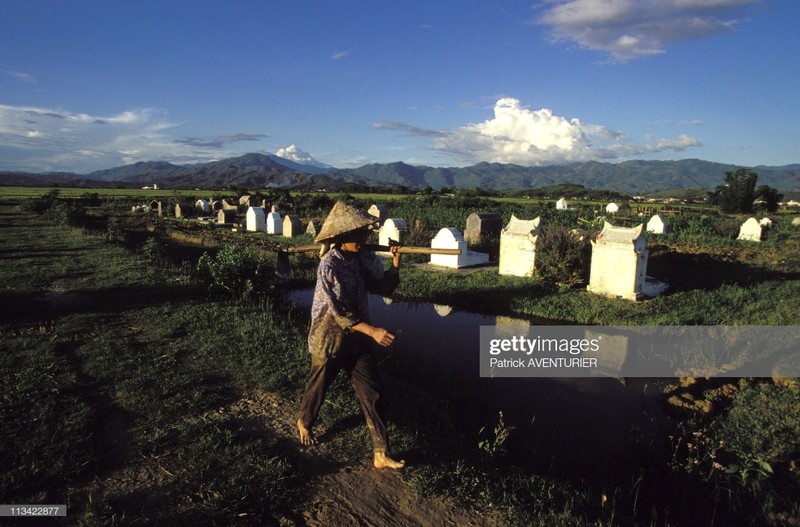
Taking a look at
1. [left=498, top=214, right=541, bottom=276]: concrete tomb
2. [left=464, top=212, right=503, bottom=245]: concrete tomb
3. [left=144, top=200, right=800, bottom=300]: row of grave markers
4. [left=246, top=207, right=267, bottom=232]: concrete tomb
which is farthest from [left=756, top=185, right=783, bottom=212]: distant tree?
[left=246, top=207, right=267, bottom=232]: concrete tomb

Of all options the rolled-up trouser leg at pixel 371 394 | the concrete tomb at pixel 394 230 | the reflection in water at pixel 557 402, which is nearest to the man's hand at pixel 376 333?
the rolled-up trouser leg at pixel 371 394

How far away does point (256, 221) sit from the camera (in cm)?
2762

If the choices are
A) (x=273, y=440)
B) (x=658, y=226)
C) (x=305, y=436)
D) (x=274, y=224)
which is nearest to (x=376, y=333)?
(x=305, y=436)

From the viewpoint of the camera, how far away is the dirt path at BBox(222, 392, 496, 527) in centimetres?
340

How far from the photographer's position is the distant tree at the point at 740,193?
160ft

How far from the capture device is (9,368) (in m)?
5.72

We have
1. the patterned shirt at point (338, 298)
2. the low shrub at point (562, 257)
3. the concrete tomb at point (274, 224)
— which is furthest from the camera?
the concrete tomb at point (274, 224)

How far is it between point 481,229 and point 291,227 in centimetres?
1069

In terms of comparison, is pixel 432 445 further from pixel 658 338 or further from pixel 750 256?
pixel 750 256

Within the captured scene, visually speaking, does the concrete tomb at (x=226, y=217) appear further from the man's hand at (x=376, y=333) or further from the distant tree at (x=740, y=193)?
the distant tree at (x=740, y=193)

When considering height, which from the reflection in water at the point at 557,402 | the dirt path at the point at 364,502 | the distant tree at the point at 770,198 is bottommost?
the reflection in water at the point at 557,402

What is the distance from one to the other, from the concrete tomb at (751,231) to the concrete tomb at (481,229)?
15371 mm

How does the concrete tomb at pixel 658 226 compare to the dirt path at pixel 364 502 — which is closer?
the dirt path at pixel 364 502
